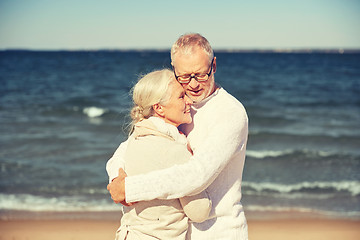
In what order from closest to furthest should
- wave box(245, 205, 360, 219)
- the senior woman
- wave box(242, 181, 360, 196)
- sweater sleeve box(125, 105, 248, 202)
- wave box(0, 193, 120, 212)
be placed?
sweater sleeve box(125, 105, 248, 202), the senior woman, wave box(245, 205, 360, 219), wave box(0, 193, 120, 212), wave box(242, 181, 360, 196)

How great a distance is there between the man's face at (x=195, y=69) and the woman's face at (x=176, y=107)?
0.08 m

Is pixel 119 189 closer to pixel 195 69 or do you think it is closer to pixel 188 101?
pixel 188 101

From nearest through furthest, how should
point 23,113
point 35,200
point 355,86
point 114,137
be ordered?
1. point 35,200
2. point 114,137
3. point 23,113
4. point 355,86

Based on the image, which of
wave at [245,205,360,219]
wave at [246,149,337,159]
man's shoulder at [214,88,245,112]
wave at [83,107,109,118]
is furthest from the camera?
wave at [83,107,109,118]

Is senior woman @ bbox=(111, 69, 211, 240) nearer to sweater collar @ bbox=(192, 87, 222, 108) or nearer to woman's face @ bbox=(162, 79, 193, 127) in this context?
woman's face @ bbox=(162, 79, 193, 127)

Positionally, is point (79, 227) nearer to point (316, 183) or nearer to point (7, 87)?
point (316, 183)

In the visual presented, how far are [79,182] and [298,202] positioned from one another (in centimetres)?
428

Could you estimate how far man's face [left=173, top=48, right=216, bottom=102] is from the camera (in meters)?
2.34

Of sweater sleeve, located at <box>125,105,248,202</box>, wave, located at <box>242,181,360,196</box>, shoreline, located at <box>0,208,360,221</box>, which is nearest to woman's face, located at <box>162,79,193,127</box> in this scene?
sweater sleeve, located at <box>125,105,248,202</box>

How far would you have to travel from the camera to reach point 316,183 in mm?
8164

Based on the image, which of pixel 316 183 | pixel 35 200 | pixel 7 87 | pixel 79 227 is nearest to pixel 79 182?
pixel 35 200

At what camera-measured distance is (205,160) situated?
2.03 meters

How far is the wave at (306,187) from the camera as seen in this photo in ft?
25.3

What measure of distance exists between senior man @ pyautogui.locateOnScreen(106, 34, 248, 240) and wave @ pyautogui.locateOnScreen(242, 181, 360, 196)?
546 centimetres
